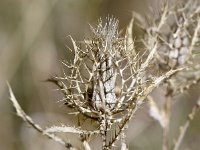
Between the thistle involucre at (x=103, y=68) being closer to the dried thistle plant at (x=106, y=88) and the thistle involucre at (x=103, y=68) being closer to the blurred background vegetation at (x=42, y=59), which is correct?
the dried thistle plant at (x=106, y=88)

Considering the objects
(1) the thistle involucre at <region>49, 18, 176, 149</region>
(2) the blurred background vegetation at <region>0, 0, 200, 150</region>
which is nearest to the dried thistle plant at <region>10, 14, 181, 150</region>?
(1) the thistle involucre at <region>49, 18, 176, 149</region>

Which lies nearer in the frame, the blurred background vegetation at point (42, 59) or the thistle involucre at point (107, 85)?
the thistle involucre at point (107, 85)

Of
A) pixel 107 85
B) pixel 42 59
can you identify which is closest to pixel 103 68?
pixel 107 85

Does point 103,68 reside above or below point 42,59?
below

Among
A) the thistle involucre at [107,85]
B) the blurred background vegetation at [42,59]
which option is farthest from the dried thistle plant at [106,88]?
the blurred background vegetation at [42,59]

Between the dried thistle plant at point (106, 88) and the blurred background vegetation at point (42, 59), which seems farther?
the blurred background vegetation at point (42, 59)

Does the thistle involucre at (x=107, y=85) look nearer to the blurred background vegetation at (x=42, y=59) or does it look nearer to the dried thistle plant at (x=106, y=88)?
the dried thistle plant at (x=106, y=88)

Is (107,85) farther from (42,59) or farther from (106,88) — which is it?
(42,59)

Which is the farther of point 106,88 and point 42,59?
point 42,59
